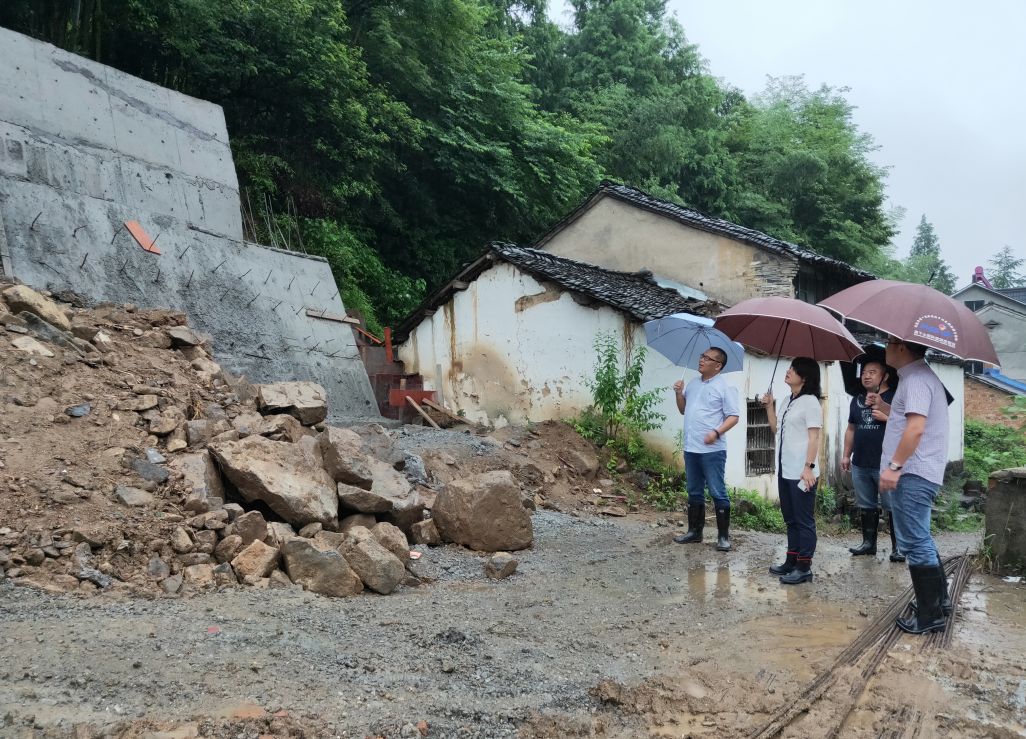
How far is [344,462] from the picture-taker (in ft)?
18.8

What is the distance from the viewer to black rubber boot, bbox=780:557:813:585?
5410 millimetres

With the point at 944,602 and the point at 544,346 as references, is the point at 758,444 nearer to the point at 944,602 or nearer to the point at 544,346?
the point at 544,346

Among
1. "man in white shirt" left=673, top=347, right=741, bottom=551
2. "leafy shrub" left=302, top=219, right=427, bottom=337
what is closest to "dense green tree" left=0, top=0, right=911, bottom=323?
"leafy shrub" left=302, top=219, right=427, bottom=337

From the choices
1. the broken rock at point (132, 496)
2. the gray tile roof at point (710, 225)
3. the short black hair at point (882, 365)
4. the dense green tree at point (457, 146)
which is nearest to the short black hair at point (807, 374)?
the short black hair at point (882, 365)

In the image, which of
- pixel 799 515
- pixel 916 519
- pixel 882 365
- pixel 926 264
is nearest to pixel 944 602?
pixel 916 519

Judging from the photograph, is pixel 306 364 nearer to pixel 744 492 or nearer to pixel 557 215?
pixel 744 492

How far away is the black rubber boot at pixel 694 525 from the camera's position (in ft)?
22.5

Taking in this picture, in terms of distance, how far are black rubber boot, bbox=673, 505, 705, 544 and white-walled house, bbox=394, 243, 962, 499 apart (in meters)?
4.21

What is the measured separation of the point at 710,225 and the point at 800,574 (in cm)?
1140

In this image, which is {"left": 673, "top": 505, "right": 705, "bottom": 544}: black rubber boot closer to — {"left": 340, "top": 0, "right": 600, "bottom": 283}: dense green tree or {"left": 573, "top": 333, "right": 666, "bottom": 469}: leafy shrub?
{"left": 573, "top": 333, "right": 666, "bottom": 469}: leafy shrub

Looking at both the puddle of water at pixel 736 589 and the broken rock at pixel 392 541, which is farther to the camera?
the broken rock at pixel 392 541

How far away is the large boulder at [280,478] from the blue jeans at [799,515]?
3.31 m

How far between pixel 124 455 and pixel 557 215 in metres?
16.6

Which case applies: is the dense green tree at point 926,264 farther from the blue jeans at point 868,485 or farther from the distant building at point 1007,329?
the blue jeans at point 868,485
